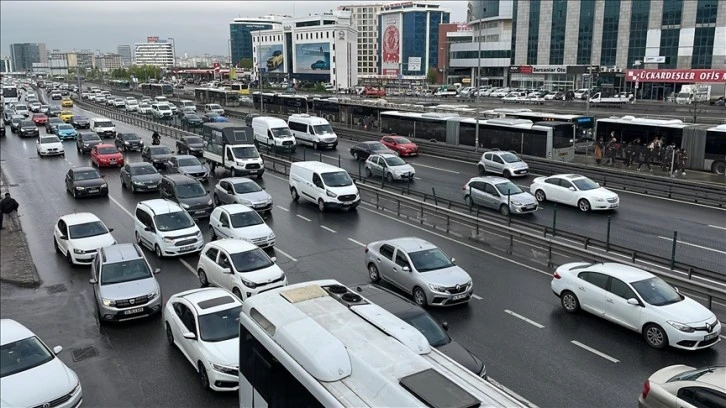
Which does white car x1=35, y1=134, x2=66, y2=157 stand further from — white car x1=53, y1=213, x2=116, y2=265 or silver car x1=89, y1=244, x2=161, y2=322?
silver car x1=89, y1=244, x2=161, y2=322

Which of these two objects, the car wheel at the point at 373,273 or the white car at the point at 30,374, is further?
the car wheel at the point at 373,273

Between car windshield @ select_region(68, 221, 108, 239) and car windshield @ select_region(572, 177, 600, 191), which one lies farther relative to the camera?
car windshield @ select_region(572, 177, 600, 191)

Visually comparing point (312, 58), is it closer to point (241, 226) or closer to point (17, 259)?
point (241, 226)

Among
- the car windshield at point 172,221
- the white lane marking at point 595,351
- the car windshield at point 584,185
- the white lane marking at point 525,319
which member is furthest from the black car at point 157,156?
the white lane marking at point 595,351

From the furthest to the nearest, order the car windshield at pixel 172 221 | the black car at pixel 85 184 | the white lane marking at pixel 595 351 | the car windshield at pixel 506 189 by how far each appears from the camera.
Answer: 1. the black car at pixel 85 184
2. the car windshield at pixel 506 189
3. the car windshield at pixel 172 221
4. the white lane marking at pixel 595 351

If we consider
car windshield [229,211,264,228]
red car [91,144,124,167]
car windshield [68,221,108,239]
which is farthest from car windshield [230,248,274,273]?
red car [91,144,124,167]

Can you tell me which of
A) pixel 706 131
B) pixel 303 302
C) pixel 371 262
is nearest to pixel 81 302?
pixel 371 262

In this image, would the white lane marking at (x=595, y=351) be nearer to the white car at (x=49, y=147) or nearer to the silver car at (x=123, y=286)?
the silver car at (x=123, y=286)

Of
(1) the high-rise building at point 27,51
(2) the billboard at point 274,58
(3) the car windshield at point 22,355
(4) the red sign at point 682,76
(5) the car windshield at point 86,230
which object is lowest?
(5) the car windshield at point 86,230

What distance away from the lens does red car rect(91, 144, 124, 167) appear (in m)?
36.9

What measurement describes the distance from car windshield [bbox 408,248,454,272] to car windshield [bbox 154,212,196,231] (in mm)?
7971

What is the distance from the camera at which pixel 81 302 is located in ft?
50.2

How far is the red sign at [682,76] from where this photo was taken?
237 feet

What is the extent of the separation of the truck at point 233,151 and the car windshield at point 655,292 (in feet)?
76.0
